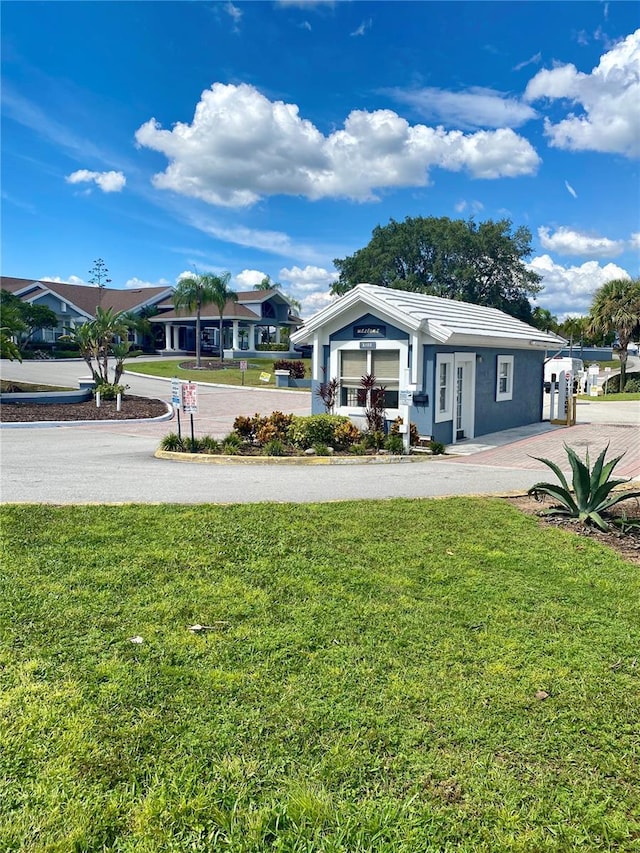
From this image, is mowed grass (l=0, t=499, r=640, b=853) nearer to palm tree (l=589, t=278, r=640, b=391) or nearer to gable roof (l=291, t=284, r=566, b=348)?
gable roof (l=291, t=284, r=566, b=348)

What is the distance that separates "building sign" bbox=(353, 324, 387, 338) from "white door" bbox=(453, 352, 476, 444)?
2115 millimetres

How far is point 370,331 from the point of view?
48.1 ft

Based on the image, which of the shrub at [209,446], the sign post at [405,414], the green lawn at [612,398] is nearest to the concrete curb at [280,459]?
the shrub at [209,446]

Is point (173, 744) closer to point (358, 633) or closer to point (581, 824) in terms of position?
point (358, 633)

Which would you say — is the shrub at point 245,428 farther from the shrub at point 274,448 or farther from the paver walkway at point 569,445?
the paver walkway at point 569,445

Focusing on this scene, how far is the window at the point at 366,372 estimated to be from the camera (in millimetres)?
14469

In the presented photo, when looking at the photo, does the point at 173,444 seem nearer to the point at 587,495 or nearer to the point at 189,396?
the point at 189,396

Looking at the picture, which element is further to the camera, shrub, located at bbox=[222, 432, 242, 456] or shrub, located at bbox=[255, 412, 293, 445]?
shrub, located at bbox=[255, 412, 293, 445]

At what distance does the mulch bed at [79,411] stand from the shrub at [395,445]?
33.4 feet

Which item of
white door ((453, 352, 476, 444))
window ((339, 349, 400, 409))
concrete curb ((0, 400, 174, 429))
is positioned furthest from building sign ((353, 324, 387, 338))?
concrete curb ((0, 400, 174, 429))

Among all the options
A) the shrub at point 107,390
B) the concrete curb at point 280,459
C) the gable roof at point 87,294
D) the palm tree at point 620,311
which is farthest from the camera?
the gable roof at point 87,294

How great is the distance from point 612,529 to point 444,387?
785 centimetres

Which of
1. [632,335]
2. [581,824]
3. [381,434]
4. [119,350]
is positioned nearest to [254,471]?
[381,434]

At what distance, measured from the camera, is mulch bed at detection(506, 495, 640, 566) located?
6.41m
